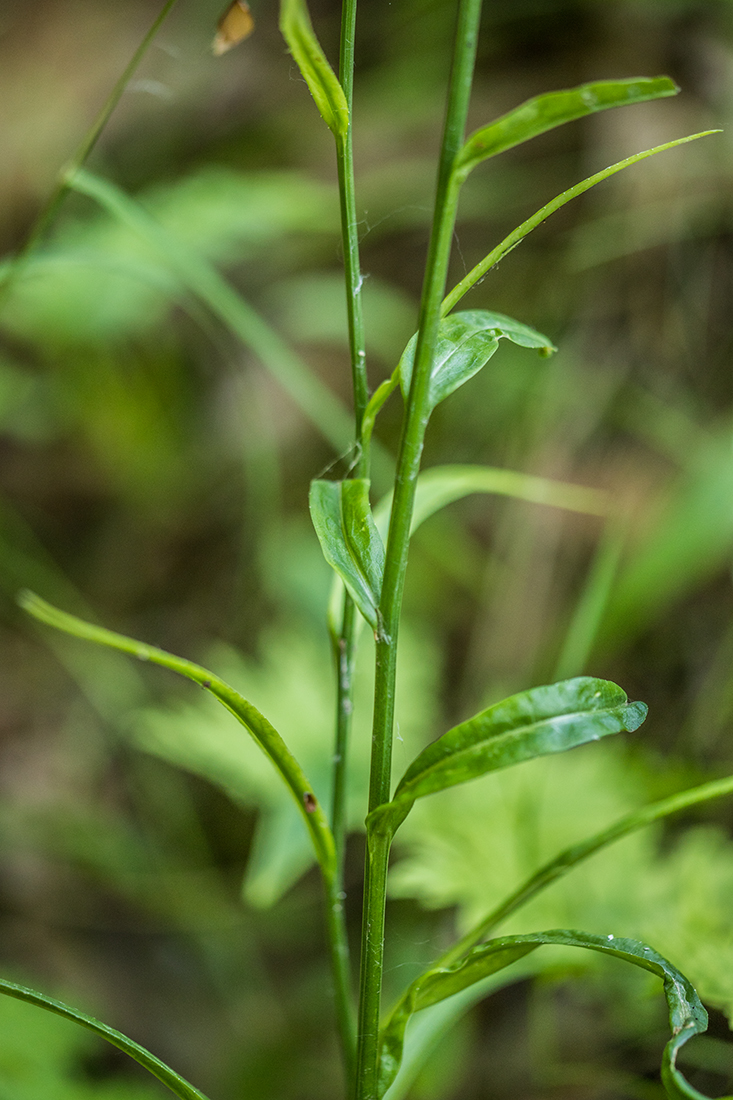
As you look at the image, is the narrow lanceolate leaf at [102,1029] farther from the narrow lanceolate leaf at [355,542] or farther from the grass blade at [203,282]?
the grass blade at [203,282]

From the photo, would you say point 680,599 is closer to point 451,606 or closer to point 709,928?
point 451,606

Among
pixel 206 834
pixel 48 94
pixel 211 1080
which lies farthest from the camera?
pixel 48 94

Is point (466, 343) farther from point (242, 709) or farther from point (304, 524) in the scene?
point (304, 524)

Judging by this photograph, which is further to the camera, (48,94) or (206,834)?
(48,94)

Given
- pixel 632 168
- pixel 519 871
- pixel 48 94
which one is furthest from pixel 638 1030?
pixel 48 94

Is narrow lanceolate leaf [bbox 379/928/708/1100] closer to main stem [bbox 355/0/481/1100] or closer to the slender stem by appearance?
main stem [bbox 355/0/481/1100]

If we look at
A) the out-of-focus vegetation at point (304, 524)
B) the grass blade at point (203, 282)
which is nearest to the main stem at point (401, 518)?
the grass blade at point (203, 282)

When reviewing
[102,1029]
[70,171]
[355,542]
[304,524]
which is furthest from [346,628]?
[304,524]
